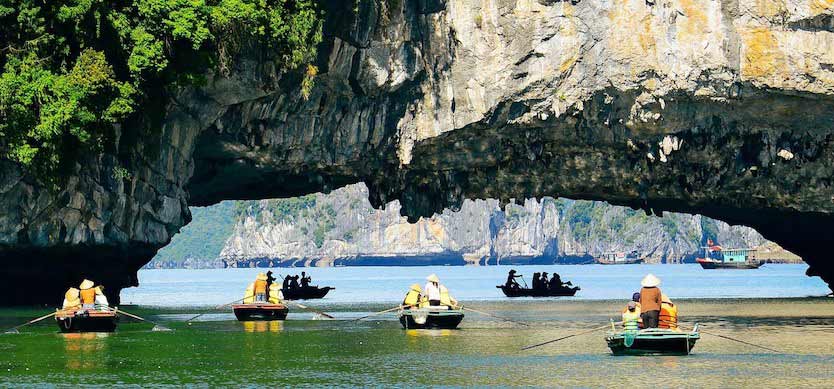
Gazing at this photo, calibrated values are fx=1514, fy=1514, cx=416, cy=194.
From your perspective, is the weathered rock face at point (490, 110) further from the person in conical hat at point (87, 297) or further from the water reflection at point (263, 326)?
the water reflection at point (263, 326)

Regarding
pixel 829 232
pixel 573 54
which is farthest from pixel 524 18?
pixel 829 232

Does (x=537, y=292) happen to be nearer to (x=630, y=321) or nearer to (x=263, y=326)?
(x=263, y=326)

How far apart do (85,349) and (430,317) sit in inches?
376

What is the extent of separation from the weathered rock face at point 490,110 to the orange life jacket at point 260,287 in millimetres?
4360

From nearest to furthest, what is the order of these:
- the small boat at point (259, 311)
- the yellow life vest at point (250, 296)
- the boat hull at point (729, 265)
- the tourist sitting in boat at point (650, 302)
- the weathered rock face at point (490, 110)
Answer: the tourist sitting in boat at point (650, 302) → the small boat at point (259, 311) → the weathered rock face at point (490, 110) → the yellow life vest at point (250, 296) → the boat hull at point (729, 265)


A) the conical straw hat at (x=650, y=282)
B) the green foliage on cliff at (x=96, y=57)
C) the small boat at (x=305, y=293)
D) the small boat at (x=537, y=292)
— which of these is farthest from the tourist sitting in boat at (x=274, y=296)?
the small boat at (x=537, y=292)

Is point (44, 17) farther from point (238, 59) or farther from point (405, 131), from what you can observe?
point (405, 131)

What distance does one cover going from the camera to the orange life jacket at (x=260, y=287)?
4388 centimetres

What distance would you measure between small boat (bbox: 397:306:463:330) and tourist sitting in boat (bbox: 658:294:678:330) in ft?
29.9

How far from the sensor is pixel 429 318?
126ft

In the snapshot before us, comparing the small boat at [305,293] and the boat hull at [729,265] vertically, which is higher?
the boat hull at [729,265]

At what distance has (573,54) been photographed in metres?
44.4

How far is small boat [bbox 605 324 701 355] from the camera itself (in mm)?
29391

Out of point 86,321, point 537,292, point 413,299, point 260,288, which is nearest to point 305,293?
point 537,292
